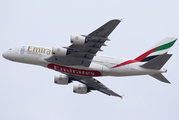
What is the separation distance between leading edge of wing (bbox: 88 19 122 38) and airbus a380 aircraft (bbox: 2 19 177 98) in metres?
0.19

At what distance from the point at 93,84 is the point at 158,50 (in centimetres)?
1242

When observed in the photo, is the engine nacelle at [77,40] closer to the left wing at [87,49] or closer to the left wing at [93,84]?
the left wing at [87,49]

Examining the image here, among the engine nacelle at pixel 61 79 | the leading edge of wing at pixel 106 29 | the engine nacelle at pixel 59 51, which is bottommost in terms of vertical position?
the engine nacelle at pixel 61 79

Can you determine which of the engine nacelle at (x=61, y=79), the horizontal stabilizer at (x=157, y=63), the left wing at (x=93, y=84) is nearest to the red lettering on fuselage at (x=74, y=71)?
the left wing at (x=93, y=84)

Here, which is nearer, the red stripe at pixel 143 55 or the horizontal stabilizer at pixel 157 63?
the horizontal stabilizer at pixel 157 63

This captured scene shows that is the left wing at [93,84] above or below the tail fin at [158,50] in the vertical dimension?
below

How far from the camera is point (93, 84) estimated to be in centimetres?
5331

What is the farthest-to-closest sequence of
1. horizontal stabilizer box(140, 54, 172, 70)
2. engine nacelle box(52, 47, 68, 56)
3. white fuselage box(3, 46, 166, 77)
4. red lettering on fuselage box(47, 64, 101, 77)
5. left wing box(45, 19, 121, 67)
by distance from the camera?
1. red lettering on fuselage box(47, 64, 101, 77)
2. white fuselage box(3, 46, 166, 77)
3. engine nacelle box(52, 47, 68, 56)
4. horizontal stabilizer box(140, 54, 172, 70)
5. left wing box(45, 19, 121, 67)

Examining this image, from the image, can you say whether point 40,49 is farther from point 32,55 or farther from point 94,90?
point 94,90

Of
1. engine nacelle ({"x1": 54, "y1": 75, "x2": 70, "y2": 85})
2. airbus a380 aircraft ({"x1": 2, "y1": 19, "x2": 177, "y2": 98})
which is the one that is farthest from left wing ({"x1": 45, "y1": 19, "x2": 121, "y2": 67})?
engine nacelle ({"x1": 54, "y1": 75, "x2": 70, "y2": 85})

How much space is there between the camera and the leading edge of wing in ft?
128

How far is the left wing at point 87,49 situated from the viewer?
40344mm

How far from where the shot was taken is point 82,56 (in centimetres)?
4534

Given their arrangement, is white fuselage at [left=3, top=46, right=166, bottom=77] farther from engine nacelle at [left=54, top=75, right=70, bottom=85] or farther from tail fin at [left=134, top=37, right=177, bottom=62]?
engine nacelle at [left=54, top=75, right=70, bottom=85]
